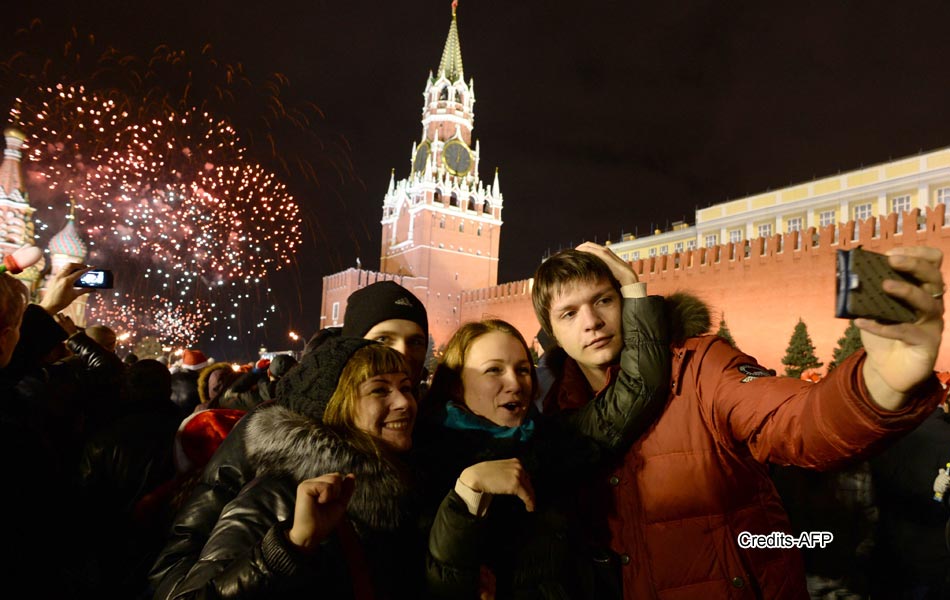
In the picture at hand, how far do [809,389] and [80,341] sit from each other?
3.26 metres

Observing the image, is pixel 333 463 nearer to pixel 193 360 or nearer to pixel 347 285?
pixel 193 360

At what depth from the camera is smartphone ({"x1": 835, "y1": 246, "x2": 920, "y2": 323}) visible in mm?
827

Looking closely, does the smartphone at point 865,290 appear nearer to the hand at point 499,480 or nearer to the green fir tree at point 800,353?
the hand at point 499,480

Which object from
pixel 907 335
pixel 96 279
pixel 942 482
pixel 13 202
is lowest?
pixel 942 482

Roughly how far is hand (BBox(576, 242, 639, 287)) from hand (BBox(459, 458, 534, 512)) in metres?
0.61

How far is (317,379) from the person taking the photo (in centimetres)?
151

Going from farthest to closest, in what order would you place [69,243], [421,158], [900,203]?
1. [421,158]
2. [900,203]
3. [69,243]

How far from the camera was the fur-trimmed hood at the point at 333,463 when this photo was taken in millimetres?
1306

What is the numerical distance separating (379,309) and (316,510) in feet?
3.93

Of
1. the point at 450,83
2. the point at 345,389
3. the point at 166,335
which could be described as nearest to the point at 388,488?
the point at 345,389

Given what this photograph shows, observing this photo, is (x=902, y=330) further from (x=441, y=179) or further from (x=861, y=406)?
(x=441, y=179)

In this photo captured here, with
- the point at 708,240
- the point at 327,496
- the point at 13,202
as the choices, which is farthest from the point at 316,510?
the point at 708,240

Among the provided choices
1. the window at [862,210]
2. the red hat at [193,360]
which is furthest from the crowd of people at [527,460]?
the window at [862,210]

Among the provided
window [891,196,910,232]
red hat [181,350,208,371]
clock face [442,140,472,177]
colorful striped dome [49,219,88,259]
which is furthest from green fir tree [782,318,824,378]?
clock face [442,140,472,177]
